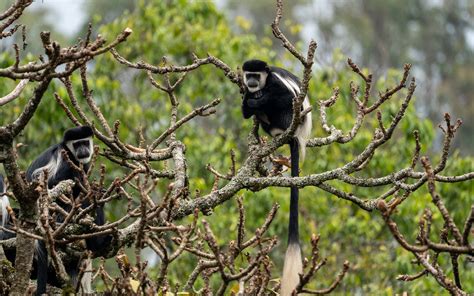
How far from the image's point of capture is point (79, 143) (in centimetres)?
394

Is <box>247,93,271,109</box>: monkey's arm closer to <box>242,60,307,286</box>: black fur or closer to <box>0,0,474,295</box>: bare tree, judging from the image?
<box>242,60,307,286</box>: black fur

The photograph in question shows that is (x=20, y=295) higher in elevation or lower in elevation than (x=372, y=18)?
lower

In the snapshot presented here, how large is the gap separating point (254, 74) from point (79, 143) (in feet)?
3.41

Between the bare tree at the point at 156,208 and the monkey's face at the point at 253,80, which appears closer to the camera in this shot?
the bare tree at the point at 156,208

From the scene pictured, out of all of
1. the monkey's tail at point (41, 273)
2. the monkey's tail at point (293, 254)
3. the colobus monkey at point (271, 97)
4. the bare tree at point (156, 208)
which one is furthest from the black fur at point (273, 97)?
the monkey's tail at point (41, 273)

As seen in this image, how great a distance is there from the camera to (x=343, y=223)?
22.3 feet

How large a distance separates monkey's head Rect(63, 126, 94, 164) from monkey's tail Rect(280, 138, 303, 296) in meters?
0.90

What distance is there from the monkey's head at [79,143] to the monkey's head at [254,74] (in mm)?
934

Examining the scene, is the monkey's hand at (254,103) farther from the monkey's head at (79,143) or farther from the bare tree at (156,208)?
the monkey's head at (79,143)

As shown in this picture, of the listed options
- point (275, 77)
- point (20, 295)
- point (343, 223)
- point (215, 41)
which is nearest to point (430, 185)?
point (20, 295)

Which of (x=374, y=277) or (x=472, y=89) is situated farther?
(x=472, y=89)

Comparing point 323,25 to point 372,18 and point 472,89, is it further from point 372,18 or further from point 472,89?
point 472,89

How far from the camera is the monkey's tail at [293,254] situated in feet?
10.0

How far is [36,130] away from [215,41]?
180 cm
